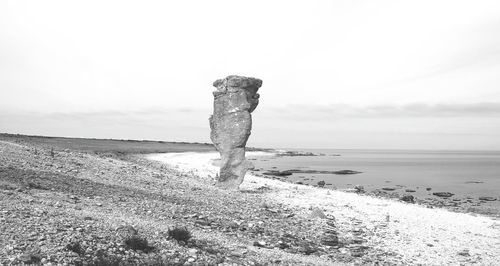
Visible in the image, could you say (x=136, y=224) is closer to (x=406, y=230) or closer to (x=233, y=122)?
(x=406, y=230)

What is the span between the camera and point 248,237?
12.6 meters

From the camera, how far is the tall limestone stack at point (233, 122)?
77.4 ft

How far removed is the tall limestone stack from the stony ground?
388 cm

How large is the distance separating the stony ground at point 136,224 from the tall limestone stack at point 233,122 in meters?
3.88

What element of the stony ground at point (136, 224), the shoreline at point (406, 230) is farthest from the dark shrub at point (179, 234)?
the shoreline at point (406, 230)

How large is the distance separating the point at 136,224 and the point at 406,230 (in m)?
10.6

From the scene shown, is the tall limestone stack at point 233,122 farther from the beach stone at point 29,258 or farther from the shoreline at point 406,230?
the beach stone at point 29,258

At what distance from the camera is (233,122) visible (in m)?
23.7

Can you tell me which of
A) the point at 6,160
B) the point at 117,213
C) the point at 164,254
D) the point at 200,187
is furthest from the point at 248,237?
the point at 6,160

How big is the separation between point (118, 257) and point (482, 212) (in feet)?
76.4

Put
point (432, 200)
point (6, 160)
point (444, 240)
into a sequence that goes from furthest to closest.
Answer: point (432, 200)
point (6, 160)
point (444, 240)

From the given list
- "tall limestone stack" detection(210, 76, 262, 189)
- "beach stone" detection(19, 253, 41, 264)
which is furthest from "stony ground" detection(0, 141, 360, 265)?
"tall limestone stack" detection(210, 76, 262, 189)

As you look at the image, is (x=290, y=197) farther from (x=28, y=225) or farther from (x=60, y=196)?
(x=28, y=225)

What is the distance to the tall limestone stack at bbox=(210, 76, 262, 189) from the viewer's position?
2358 cm
